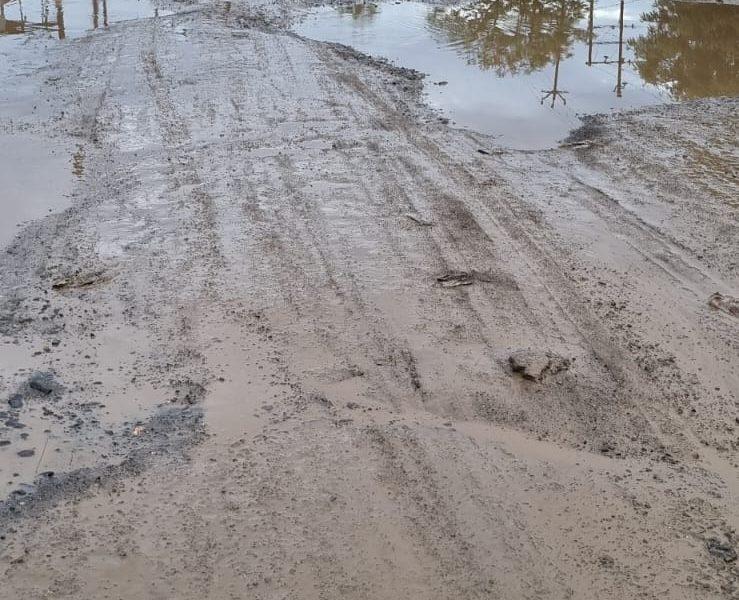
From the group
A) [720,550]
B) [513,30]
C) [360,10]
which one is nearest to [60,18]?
[360,10]

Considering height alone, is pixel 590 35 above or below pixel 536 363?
above

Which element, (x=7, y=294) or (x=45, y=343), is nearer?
(x=45, y=343)

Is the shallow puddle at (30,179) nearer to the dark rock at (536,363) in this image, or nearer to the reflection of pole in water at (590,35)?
the dark rock at (536,363)

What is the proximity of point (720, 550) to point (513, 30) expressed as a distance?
1318 centimetres

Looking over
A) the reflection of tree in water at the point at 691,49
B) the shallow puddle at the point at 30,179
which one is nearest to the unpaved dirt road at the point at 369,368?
the shallow puddle at the point at 30,179

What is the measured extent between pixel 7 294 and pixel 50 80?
652cm

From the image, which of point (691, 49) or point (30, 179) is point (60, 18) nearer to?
point (30, 179)

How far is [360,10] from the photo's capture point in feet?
55.7

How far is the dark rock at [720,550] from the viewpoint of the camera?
13.8 feet

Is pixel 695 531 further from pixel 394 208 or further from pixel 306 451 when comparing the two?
pixel 394 208

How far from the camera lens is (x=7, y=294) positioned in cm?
636

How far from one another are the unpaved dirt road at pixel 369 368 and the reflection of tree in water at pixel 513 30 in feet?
13.6

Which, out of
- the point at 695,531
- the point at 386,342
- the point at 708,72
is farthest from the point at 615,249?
the point at 708,72

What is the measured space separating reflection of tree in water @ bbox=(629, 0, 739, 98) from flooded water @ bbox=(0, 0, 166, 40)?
32.5ft
